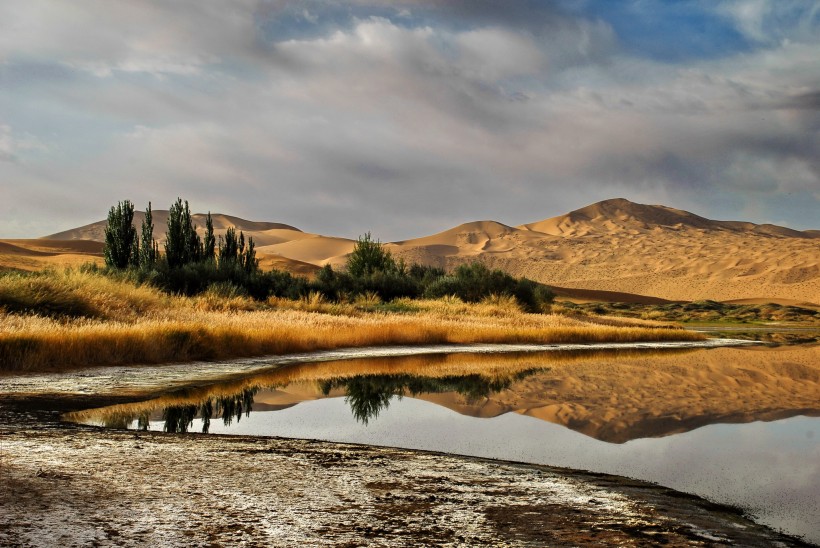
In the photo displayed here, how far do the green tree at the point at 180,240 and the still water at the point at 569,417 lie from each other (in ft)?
82.1

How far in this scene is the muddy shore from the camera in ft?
14.1

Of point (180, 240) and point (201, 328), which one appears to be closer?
point (201, 328)

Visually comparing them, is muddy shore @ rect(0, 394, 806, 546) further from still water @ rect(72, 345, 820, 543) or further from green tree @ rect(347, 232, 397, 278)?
green tree @ rect(347, 232, 397, 278)

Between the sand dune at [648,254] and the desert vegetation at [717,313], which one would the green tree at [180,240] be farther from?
the sand dune at [648,254]

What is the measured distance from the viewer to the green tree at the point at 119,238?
3631 cm

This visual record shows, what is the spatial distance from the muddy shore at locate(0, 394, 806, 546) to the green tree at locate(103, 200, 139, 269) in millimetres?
31115

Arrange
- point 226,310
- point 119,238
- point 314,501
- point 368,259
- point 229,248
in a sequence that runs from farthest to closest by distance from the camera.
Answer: point 368,259, point 229,248, point 119,238, point 226,310, point 314,501

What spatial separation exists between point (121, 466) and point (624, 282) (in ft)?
347

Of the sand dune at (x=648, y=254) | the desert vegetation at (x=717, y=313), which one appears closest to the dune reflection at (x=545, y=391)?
the desert vegetation at (x=717, y=313)

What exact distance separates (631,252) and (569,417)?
121558 mm

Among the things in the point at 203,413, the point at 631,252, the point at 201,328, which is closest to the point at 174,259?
the point at 201,328

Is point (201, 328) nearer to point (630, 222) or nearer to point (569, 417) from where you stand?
point (569, 417)

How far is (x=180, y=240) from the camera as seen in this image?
39375 millimetres

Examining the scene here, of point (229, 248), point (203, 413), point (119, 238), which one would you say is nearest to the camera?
point (203, 413)
